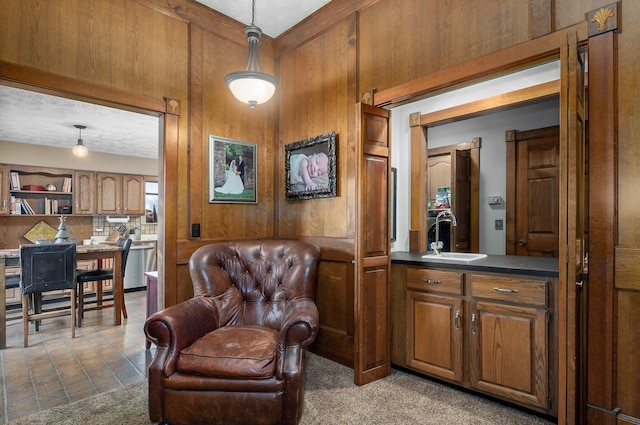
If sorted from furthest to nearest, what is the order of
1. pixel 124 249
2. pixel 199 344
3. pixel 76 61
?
pixel 124 249, pixel 76 61, pixel 199 344

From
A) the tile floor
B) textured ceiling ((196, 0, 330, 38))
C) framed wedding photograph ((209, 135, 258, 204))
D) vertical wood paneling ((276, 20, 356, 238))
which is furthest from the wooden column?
the tile floor

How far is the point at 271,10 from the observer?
3.08 m

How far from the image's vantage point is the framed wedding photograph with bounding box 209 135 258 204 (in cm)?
319

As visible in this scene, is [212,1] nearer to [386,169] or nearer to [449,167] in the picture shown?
[386,169]

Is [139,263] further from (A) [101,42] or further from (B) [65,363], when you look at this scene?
(A) [101,42]

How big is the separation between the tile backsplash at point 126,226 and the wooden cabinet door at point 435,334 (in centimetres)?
616

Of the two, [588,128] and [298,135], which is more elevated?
[298,135]

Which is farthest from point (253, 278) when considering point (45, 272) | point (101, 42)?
point (45, 272)

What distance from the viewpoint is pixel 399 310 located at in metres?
2.77

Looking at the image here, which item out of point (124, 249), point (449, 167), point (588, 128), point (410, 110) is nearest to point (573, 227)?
point (588, 128)

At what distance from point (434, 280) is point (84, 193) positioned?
644 cm

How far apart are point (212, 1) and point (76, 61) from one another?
1.19 metres

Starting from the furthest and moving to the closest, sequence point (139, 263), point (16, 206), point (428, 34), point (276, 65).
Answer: point (139, 263) → point (16, 206) → point (276, 65) → point (428, 34)

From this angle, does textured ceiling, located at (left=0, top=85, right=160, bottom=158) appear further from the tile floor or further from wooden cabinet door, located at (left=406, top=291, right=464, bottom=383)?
wooden cabinet door, located at (left=406, top=291, right=464, bottom=383)
